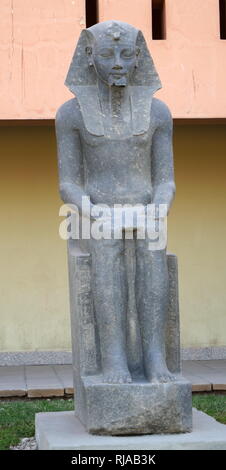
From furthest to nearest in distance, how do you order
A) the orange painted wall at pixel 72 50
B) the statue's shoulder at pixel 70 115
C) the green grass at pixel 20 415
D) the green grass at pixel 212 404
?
the orange painted wall at pixel 72 50 → the green grass at pixel 212 404 → the green grass at pixel 20 415 → the statue's shoulder at pixel 70 115

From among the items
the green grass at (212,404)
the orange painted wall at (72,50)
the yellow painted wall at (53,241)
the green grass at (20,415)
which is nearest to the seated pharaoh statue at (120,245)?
the green grass at (20,415)

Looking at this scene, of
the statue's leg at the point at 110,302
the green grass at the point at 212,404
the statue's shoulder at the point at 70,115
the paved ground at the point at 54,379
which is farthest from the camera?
the paved ground at the point at 54,379

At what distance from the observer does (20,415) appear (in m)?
6.70

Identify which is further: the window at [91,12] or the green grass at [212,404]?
the window at [91,12]

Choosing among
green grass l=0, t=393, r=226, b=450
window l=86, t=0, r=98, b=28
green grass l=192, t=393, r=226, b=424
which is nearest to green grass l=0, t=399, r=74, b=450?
green grass l=0, t=393, r=226, b=450

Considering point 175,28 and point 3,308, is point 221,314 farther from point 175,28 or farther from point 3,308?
point 175,28

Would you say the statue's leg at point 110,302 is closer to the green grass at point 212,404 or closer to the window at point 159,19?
the green grass at point 212,404

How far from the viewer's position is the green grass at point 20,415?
234 inches

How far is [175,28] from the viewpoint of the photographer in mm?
8438

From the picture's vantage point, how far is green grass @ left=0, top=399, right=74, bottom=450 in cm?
594

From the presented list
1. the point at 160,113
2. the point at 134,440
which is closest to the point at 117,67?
the point at 160,113

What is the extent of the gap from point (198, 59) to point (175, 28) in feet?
1.17

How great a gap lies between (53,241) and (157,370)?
4.87 m

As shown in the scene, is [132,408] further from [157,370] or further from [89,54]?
[89,54]
